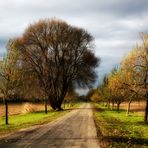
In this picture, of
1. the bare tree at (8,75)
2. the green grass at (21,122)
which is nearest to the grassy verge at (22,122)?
the green grass at (21,122)

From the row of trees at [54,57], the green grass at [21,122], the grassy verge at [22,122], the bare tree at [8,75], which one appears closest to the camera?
the grassy verge at [22,122]

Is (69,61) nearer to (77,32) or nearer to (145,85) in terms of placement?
(77,32)

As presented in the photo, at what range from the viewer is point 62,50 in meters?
73.0

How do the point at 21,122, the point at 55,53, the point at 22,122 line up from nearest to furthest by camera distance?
the point at 22,122 < the point at 21,122 < the point at 55,53

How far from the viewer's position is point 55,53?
7312 centimetres

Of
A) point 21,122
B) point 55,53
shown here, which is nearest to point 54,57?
point 55,53

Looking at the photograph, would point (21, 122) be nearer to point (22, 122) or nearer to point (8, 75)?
point (22, 122)

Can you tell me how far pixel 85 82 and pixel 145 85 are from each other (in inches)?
1565

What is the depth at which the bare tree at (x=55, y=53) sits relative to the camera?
7231 centimetres

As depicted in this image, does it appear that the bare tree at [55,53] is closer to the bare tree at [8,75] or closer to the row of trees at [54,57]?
the row of trees at [54,57]

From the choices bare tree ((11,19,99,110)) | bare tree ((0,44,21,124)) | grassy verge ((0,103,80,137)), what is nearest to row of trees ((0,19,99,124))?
bare tree ((11,19,99,110))

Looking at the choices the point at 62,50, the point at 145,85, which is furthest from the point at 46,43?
the point at 145,85

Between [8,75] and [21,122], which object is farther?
[21,122]

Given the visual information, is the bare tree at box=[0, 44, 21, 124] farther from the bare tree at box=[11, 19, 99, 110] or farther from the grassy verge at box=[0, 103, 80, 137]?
the bare tree at box=[11, 19, 99, 110]
